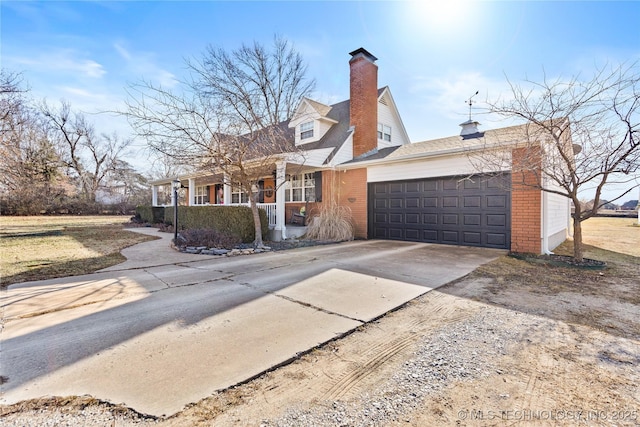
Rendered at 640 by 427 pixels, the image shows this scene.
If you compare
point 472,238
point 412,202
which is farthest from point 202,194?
point 472,238

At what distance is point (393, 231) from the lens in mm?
10508

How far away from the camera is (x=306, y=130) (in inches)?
568

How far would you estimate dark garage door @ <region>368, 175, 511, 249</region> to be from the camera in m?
8.26

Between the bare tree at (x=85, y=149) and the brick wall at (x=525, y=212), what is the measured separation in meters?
34.5

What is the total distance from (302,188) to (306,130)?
10.7 ft

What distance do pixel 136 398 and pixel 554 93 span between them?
25.8 ft

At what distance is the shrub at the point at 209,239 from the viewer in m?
8.35

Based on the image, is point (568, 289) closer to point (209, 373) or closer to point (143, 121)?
point (209, 373)

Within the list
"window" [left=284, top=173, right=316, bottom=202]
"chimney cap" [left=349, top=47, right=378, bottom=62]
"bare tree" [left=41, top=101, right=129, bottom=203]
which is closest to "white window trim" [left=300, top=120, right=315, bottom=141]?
"window" [left=284, top=173, right=316, bottom=202]

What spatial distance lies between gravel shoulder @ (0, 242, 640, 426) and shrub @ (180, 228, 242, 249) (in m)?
6.20

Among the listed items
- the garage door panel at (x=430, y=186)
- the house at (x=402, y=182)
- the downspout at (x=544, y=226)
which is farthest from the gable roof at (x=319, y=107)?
the downspout at (x=544, y=226)

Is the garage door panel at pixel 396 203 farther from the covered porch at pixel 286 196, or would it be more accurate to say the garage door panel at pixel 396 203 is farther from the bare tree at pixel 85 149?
the bare tree at pixel 85 149

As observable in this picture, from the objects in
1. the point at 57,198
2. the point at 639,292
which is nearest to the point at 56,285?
the point at 639,292

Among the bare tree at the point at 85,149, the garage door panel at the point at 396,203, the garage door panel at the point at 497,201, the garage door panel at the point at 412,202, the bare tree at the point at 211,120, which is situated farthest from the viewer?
the bare tree at the point at 85,149
